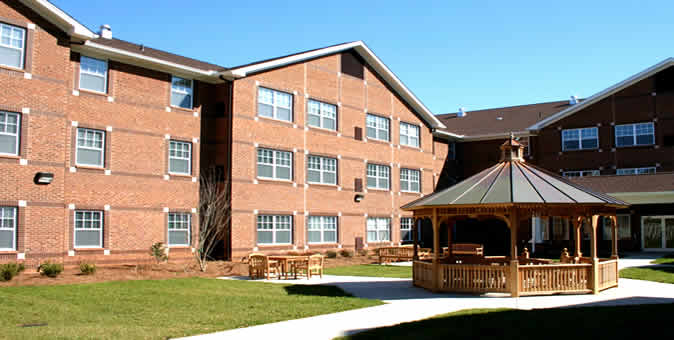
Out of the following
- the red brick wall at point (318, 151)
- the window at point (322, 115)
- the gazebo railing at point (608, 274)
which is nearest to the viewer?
the gazebo railing at point (608, 274)

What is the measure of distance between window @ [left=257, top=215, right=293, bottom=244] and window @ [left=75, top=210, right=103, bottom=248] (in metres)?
7.65

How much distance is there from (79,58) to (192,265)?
9.44m

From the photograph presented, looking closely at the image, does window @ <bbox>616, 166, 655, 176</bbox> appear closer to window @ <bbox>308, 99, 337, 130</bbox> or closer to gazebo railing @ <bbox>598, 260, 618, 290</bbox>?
window @ <bbox>308, 99, 337, 130</bbox>

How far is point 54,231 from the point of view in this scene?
2253 cm

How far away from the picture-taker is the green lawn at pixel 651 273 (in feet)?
72.1

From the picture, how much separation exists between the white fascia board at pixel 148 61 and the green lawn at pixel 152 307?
32.9 ft

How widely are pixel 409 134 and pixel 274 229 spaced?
546 inches

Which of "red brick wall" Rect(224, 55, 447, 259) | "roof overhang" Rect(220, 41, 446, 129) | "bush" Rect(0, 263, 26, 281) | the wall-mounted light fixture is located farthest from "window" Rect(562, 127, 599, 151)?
"bush" Rect(0, 263, 26, 281)

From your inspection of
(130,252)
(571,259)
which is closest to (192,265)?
(130,252)

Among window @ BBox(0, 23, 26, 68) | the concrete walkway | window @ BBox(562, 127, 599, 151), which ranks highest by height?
window @ BBox(0, 23, 26, 68)

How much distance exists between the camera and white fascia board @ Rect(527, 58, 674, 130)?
3822 centimetres

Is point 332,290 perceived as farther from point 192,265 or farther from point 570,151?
point 570,151

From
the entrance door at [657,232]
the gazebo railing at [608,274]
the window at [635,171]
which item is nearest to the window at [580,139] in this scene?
the window at [635,171]

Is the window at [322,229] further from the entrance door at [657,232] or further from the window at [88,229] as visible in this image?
the entrance door at [657,232]
